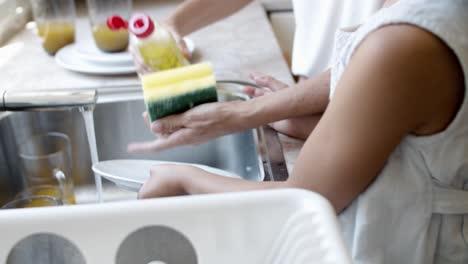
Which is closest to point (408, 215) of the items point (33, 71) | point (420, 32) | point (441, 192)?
point (441, 192)

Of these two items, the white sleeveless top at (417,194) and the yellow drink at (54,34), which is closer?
the white sleeveless top at (417,194)

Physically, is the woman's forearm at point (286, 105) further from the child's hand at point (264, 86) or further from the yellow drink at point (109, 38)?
the yellow drink at point (109, 38)

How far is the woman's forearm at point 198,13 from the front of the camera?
1.30 meters

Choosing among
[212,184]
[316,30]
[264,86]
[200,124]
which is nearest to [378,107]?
[212,184]

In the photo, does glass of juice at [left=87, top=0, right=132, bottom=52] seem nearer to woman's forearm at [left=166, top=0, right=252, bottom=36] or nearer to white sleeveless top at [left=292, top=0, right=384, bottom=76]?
woman's forearm at [left=166, top=0, right=252, bottom=36]

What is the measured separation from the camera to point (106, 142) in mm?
1141

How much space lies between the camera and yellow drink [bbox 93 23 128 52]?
128cm

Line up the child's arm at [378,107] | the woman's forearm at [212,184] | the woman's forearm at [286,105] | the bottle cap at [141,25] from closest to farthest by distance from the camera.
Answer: the child's arm at [378,107] < the woman's forearm at [212,184] < the woman's forearm at [286,105] < the bottle cap at [141,25]

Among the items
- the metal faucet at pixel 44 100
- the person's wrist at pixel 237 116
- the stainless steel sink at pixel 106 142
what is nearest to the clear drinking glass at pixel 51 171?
the stainless steel sink at pixel 106 142

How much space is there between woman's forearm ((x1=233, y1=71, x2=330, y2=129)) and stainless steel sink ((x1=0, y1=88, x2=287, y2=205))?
113 millimetres

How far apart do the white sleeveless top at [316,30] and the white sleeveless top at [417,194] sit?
0.53m

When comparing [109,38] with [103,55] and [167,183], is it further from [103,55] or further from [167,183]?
[167,183]

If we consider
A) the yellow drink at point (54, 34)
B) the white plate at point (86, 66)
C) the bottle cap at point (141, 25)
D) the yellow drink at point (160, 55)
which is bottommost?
the white plate at point (86, 66)

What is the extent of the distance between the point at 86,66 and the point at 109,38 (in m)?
0.10
